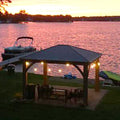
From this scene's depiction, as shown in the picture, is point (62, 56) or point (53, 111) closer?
point (53, 111)

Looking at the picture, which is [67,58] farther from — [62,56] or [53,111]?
[53,111]

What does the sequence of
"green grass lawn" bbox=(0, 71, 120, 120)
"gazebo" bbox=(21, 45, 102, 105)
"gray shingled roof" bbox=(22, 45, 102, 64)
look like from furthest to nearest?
"gray shingled roof" bbox=(22, 45, 102, 64) < "gazebo" bbox=(21, 45, 102, 105) < "green grass lawn" bbox=(0, 71, 120, 120)

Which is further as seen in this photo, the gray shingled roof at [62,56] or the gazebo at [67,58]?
the gray shingled roof at [62,56]

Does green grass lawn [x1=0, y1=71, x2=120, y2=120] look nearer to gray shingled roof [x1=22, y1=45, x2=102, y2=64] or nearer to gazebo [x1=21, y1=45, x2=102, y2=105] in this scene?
gazebo [x1=21, y1=45, x2=102, y2=105]

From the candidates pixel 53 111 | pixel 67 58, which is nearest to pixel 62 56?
pixel 67 58

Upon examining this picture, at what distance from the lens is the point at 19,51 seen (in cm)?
3556

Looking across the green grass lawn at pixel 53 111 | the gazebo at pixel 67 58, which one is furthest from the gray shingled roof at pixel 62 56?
the green grass lawn at pixel 53 111

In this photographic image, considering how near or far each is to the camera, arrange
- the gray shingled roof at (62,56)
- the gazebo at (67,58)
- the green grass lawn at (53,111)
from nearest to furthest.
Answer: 1. the green grass lawn at (53,111)
2. the gazebo at (67,58)
3. the gray shingled roof at (62,56)

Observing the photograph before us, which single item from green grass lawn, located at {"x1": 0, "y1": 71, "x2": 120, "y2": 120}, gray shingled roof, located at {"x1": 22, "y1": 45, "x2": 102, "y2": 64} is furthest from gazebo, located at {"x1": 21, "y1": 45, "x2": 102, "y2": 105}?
green grass lawn, located at {"x1": 0, "y1": 71, "x2": 120, "y2": 120}

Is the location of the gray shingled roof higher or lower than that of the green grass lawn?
higher

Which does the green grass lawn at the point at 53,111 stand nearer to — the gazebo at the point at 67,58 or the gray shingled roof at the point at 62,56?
the gazebo at the point at 67,58

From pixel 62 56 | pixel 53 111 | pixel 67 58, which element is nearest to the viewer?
pixel 53 111

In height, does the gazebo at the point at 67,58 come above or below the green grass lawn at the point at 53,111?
above

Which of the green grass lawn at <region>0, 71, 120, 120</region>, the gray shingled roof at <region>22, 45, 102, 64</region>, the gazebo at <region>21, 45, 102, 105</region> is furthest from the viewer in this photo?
the gray shingled roof at <region>22, 45, 102, 64</region>
